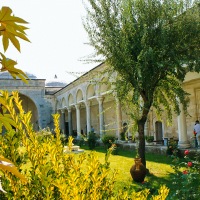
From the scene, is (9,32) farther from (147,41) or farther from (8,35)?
(147,41)

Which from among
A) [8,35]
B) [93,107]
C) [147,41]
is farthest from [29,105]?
[8,35]

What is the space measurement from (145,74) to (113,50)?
1.16 metres

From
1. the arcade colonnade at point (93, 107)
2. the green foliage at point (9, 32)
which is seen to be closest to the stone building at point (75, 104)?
the arcade colonnade at point (93, 107)

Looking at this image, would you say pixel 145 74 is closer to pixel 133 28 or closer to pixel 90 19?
pixel 133 28

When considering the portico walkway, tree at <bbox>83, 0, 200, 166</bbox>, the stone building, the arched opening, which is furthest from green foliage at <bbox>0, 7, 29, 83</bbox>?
the arched opening

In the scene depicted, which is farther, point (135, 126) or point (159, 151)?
point (159, 151)

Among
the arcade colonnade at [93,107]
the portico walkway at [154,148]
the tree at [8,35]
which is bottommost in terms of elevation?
the portico walkway at [154,148]

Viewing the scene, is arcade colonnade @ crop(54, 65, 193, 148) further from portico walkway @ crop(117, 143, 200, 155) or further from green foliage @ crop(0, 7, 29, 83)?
green foliage @ crop(0, 7, 29, 83)

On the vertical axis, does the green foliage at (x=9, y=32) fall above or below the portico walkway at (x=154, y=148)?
above

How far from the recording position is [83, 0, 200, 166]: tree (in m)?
7.94

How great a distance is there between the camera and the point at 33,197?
138 centimetres

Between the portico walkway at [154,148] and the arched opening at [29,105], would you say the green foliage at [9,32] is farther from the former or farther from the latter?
the arched opening at [29,105]

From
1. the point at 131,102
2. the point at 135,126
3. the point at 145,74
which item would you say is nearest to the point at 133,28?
the point at 145,74

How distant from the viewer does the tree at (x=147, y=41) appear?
7.94m
